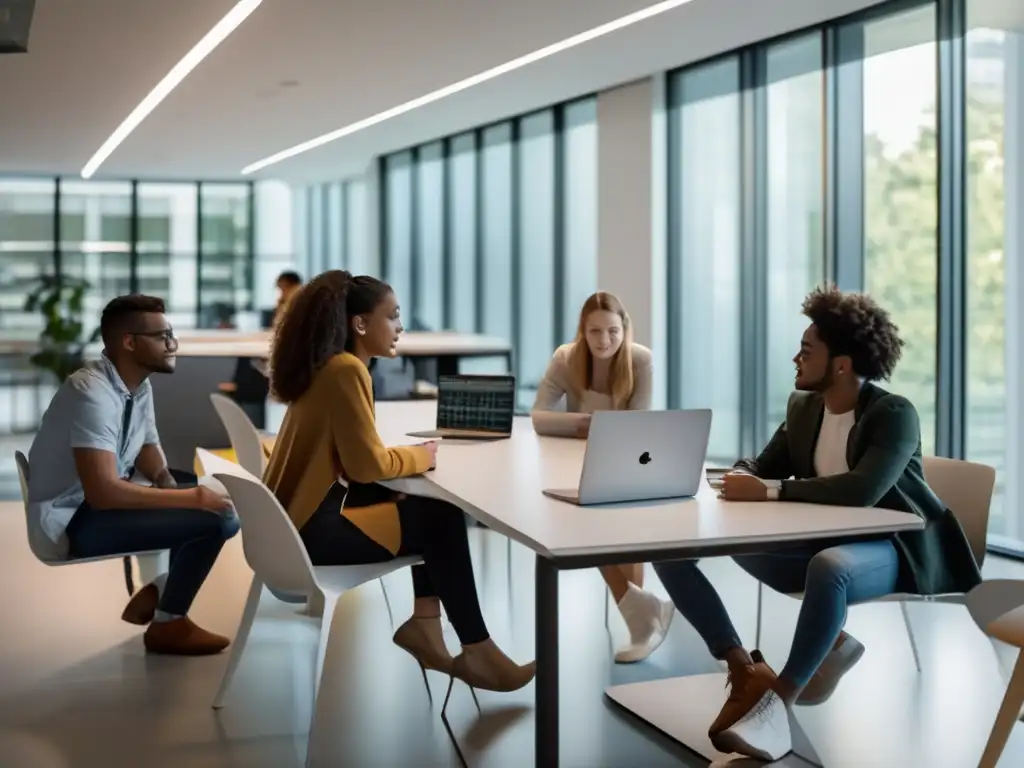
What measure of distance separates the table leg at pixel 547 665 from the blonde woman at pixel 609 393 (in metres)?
1.44

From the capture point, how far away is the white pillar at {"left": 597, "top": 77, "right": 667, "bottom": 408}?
329 inches

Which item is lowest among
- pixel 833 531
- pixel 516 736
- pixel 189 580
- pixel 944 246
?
pixel 516 736

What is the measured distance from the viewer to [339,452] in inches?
122

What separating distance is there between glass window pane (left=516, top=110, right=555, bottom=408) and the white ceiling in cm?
37

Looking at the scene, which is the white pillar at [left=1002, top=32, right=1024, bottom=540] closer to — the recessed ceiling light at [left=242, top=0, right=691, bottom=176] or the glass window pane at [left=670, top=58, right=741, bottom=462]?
the recessed ceiling light at [left=242, top=0, right=691, bottom=176]

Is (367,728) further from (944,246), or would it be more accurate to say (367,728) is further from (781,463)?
(944,246)

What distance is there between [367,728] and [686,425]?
122cm

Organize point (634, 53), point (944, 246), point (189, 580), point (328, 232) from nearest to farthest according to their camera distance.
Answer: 1. point (189, 580)
2. point (944, 246)
3. point (634, 53)
4. point (328, 232)

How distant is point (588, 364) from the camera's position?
13.7ft

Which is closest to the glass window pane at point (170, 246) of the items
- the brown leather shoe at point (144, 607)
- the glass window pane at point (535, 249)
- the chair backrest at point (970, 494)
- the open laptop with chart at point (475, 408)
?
the glass window pane at point (535, 249)

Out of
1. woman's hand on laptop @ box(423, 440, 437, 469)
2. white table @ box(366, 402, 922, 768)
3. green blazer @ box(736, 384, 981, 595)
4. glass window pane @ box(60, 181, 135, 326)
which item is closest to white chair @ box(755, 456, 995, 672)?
green blazer @ box(736, 384, 981, 595)

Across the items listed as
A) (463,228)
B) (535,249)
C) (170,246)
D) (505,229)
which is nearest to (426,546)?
(535,249)

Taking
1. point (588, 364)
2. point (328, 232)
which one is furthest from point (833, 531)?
point (328, 232)

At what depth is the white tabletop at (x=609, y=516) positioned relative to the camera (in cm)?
237
